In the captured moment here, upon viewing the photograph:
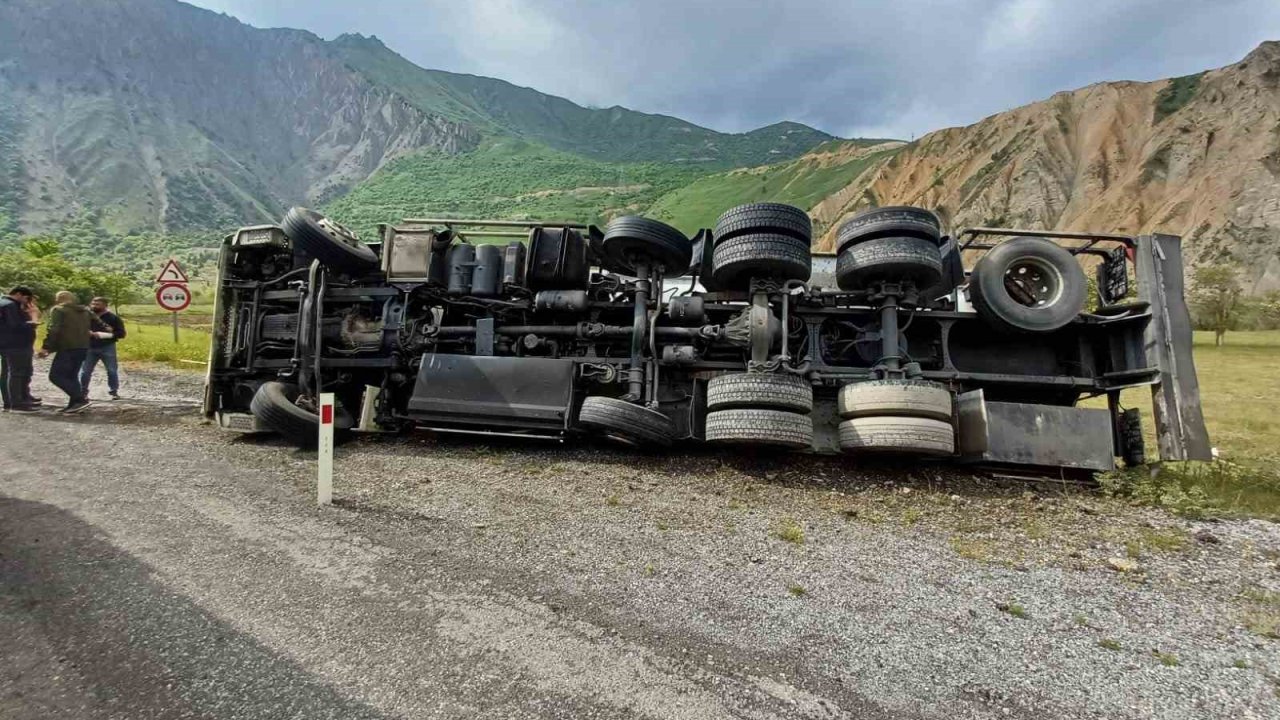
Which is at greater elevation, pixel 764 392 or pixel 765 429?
pixel 764 392

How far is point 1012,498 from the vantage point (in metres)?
4.26

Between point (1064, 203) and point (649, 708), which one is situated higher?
point (1064, 203)

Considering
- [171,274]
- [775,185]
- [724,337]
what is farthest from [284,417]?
[775,185]

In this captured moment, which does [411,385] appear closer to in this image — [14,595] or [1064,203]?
[14,595]

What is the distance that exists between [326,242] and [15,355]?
17.3 feet

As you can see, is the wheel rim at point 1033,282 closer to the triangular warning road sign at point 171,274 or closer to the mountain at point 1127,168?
the triangular warning road sign at point 171,274

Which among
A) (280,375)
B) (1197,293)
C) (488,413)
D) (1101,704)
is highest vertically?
(1197,293)

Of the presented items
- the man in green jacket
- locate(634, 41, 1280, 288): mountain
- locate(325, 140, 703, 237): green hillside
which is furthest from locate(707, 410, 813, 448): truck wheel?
locate(325, 140, 703, 237): green hillside

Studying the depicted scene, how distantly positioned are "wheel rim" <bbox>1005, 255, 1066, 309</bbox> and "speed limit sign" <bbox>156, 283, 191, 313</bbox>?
1400 centimetres

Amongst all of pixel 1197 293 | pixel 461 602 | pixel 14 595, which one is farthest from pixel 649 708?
pixel 1197 293

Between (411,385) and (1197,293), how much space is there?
119 feet

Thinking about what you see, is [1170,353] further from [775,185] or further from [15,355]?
[775,185]

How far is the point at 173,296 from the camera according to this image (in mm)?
11523

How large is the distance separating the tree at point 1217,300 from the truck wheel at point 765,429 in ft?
104
